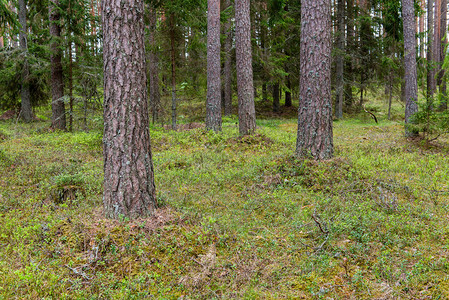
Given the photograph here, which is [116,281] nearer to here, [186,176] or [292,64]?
[186,176]

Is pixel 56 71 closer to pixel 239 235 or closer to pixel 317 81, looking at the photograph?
pixel 317 81

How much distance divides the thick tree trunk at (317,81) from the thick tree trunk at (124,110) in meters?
3.97

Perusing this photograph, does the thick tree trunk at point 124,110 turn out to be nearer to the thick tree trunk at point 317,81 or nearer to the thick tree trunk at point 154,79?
the thick tree trunk at point 317,81

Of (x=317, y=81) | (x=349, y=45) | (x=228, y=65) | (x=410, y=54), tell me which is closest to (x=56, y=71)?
(x=228, y=65)

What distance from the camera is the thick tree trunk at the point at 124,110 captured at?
13.0ft

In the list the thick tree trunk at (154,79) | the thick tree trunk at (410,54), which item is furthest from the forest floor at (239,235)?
the thick tree trunk at (154,79)

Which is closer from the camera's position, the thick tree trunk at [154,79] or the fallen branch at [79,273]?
the fallen branch at [79,273]

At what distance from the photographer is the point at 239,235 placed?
4.09 m

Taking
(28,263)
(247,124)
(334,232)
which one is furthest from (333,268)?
(247,124)

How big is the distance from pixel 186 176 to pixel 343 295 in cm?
437

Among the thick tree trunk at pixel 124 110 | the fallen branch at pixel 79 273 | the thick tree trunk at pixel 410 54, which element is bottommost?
the fallen branch at pixel 79 273

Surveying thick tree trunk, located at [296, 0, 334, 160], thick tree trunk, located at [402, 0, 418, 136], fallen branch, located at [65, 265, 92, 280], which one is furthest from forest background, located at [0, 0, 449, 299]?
thick tree trunk, located at [402, 0, 418, 136]

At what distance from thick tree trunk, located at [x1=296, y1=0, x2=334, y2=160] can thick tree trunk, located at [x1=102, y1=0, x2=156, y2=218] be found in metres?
3.97

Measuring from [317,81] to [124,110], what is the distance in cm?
446
